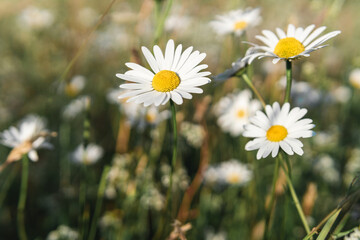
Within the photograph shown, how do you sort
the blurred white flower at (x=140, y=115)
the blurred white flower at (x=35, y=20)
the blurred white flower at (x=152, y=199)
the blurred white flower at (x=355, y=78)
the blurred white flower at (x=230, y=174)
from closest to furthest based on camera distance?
the blurred white flower at (x=152, y=199), the blurred white flower at (x=140, y=115), the blurred white flower at (x=230, y=174), the blurred white flower at (x=355, y=78), the blurred white flower at (x=35, y=20)

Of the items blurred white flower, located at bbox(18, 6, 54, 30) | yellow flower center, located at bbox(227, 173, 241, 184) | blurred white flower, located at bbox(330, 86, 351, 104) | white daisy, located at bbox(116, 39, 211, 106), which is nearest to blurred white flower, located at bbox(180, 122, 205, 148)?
yellow flower center, located at bbox(227, 173, 241, 184)

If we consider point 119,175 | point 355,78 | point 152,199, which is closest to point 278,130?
point 152,199

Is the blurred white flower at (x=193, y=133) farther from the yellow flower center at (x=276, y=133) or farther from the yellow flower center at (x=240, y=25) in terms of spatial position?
the yellow flower center at (x=276, y=133)

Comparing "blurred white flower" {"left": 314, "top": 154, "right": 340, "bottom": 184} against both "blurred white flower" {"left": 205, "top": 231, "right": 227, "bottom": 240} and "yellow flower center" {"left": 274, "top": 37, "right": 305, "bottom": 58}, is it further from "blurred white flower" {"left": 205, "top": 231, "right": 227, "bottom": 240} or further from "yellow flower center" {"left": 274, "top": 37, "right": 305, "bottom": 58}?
"yellow flower center" {"left": 274, "top": 37, "right": 305, "bottom": 58}

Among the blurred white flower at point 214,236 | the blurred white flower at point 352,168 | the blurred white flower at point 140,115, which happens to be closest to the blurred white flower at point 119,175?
the blurred white flower at point 140,115

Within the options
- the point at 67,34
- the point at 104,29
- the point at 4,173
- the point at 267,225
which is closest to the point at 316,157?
the point at 267,225

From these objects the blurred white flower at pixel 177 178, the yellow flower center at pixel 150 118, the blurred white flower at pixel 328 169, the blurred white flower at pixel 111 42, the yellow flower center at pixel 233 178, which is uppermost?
the blurred white flower at pixel 111 42

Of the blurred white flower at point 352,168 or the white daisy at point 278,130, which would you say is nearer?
the white daisy at point 278,130
